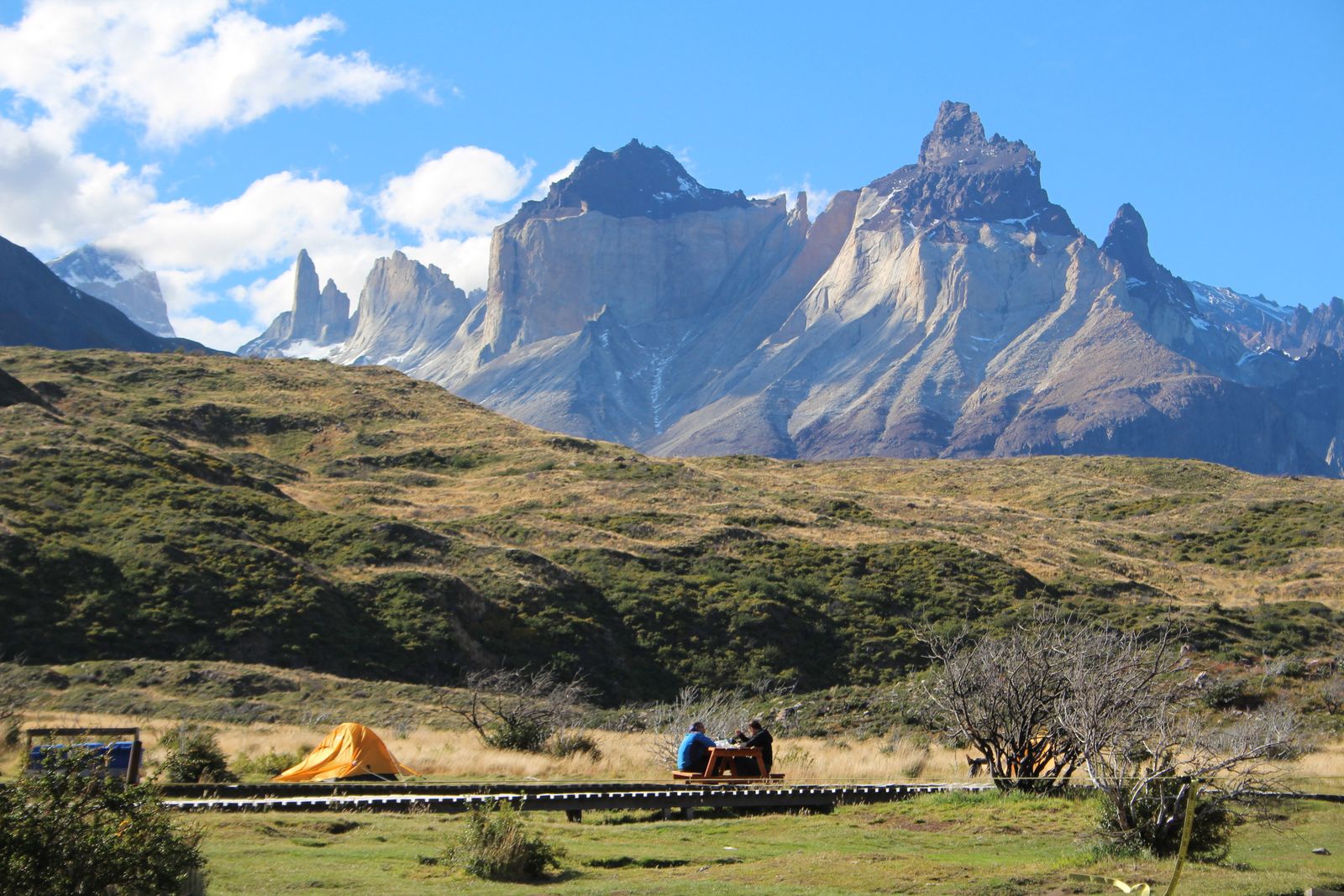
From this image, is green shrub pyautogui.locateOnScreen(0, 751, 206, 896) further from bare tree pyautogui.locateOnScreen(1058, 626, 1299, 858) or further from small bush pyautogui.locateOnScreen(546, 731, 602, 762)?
small bush pyautogui.locateOnScreen(546, 731, 602, 762)

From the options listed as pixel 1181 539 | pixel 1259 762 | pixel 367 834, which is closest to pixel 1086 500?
pixel 1181 539

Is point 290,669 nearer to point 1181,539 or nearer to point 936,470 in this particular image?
point 1181,539

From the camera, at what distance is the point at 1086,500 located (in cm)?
6944

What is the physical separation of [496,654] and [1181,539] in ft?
114

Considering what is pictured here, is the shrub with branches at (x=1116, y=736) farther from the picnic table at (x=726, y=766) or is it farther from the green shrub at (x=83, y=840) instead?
the green shrub at (x=83, y=840)

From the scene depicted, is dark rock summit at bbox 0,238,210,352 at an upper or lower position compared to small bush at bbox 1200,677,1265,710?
upper

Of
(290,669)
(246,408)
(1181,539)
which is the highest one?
(246,408)

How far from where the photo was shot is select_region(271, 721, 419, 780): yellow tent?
17.8 metres

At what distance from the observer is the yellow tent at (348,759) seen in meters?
17.8

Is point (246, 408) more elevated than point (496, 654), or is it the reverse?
point (246, 408)

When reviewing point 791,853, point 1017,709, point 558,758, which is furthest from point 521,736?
point 791,853

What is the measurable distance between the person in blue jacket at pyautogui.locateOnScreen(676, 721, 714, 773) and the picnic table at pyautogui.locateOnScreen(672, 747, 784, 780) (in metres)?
0.12

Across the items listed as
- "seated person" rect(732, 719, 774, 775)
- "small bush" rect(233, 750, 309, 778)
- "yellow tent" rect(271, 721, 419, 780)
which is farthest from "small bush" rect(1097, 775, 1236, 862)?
"small bush" rect(233, 750, 309, 778)

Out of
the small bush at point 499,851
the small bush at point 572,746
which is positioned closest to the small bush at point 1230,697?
the small bush at point 572,746
